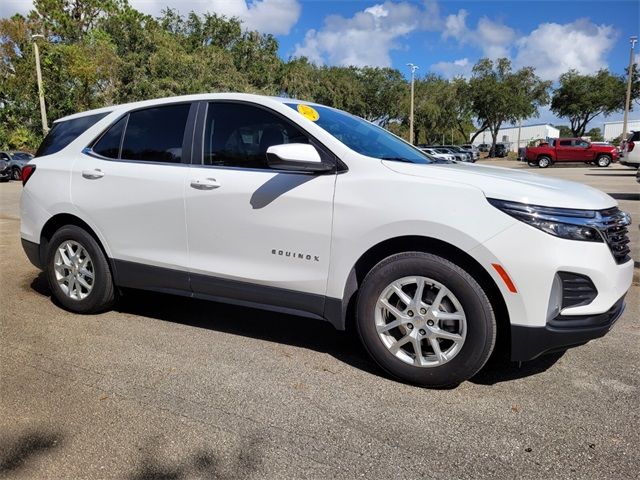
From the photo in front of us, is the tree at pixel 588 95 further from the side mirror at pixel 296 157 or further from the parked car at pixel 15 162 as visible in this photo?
the side mirror at pixel 296 157

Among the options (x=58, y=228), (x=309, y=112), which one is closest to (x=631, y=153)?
(x=309, y=112)

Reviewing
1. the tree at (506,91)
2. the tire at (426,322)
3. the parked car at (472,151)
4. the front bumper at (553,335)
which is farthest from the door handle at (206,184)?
the tree at (506,91)

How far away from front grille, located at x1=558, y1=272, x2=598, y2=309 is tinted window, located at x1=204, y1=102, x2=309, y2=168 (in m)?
1.82

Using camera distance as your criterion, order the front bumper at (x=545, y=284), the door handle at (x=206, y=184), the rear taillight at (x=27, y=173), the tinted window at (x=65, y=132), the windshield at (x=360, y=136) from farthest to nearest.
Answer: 1. the rear taillight at (x=27, y=173)
2. the tinted window at (x=65, y=132)
3. the door handle at (x=206, y=184)
4. the windshield at (x=360, y=136)
5. the front bumper at (x=545, y=284)

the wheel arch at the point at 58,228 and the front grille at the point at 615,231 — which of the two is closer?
the front grille at the point at 615,231

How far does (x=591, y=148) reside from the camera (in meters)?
33.8

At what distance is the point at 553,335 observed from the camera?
2895 millimetres

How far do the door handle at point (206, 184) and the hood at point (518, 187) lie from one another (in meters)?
1.22

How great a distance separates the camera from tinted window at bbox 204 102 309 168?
3650 millimetres

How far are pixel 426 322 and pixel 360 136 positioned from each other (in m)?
1.45

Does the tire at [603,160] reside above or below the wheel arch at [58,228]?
above

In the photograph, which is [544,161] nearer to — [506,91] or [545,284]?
[506,91]

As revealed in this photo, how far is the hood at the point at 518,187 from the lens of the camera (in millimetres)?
2912

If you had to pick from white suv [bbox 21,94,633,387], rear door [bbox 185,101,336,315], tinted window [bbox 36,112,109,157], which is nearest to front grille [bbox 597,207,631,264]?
white suv [bbox 21,94,633,387]
